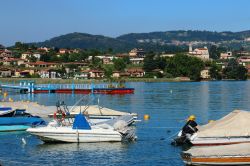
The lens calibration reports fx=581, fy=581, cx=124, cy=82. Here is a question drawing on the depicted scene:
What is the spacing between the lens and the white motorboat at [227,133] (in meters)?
30.8

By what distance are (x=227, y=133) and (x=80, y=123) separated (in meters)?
8.56

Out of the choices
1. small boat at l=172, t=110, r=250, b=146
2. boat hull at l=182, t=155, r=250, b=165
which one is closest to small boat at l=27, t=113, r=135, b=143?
small boat at l=172, t=110, r=250, b=146

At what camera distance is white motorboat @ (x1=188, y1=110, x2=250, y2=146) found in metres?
30.8

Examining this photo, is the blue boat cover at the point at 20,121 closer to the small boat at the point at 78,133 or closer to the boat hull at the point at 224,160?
the small boat at the point at 78,133

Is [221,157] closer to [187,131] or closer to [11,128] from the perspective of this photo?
[187,131]

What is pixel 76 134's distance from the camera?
34.1 metres

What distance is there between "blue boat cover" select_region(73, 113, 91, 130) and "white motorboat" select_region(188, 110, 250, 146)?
6.48 metres

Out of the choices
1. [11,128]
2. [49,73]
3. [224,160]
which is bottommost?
[49,73]

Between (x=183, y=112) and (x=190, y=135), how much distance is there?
95.9ft

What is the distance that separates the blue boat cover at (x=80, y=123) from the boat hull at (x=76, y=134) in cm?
23

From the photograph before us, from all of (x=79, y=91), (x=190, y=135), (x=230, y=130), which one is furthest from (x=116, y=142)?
(x=79, y=91)

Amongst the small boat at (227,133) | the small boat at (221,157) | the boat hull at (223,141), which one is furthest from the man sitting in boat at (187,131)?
the small boat at (221,157)

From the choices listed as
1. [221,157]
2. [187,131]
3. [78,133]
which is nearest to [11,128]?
[78,133]

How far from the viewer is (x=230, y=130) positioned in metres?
31.1
